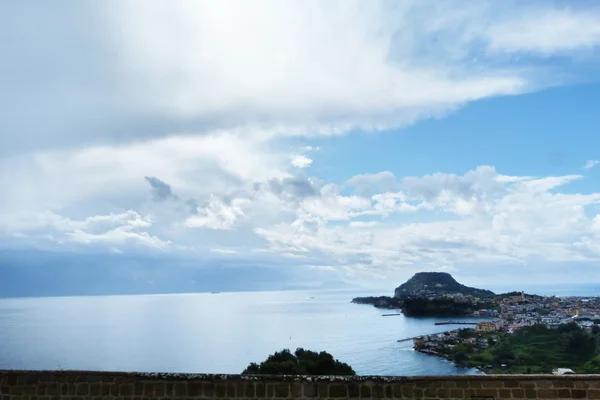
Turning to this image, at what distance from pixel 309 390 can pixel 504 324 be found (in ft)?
266

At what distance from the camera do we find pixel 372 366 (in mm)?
65500

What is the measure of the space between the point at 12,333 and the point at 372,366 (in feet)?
276

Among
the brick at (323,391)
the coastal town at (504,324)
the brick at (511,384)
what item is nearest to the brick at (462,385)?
the brick at (511,384)

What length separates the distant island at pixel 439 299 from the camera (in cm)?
11394

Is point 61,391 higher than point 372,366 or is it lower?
higher

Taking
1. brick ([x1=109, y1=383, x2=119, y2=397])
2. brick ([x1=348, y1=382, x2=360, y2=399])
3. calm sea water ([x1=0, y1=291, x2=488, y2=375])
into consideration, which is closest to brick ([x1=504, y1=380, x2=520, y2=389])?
brick ([x1=348, y1=382, x2=360, y2=399])

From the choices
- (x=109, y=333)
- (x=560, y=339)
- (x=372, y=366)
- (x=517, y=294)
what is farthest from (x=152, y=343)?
(x=517, y=294)

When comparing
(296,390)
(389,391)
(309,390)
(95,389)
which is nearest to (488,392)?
(389,391)

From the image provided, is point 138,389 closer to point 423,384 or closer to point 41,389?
point 41,389

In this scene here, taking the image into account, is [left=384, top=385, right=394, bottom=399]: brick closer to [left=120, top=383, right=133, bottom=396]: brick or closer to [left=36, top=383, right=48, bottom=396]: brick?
[left=120, top=383, right=133, bottom=396]: brick

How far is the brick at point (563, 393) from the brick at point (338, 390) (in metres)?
3.07

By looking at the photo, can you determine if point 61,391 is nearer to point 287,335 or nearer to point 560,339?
point 560,339

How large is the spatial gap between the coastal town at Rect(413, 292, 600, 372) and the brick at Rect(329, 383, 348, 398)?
50579 mm

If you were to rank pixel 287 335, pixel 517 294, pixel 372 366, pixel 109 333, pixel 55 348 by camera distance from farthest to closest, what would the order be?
1. pixel 517 294
2. pixel 109 333
3. pixel 287 335
4. pixel 55 348
5. pixel 372 366
